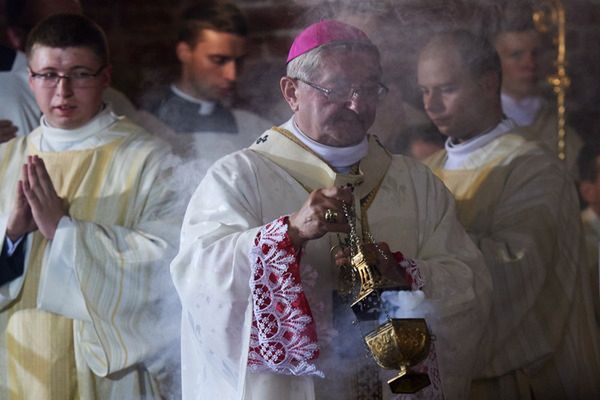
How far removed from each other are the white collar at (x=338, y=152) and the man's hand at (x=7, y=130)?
4.49 feet

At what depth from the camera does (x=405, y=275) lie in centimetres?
601

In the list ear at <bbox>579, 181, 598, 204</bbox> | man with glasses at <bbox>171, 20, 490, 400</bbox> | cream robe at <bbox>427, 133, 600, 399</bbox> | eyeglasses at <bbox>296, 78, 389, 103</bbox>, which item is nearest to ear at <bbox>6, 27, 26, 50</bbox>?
man with glasses at <bbox>171, 20, 490, 400</bbox>

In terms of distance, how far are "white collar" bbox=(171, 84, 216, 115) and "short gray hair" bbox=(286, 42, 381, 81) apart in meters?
0.53

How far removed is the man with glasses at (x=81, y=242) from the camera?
6691 millimetres

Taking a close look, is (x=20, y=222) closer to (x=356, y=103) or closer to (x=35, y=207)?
(x=35, y=207)

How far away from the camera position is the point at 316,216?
581 centimetres

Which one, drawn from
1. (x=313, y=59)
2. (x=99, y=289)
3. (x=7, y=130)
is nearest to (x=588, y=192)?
(x=313, y=59)

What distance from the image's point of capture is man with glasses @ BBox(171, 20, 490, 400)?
5863mm

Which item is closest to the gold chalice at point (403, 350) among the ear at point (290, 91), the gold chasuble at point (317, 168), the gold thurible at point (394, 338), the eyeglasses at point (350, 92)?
the gold thurible at point (394, 338)

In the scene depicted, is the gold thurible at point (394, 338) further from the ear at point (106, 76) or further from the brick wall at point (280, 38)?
the ear at point (106, 76)

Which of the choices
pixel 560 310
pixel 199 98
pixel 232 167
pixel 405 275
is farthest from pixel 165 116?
pixel 560 310

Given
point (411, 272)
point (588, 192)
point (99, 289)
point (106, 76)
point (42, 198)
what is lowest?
point (99, 289)

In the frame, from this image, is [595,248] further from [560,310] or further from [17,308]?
[17,308]

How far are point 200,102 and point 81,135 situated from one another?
543mm
